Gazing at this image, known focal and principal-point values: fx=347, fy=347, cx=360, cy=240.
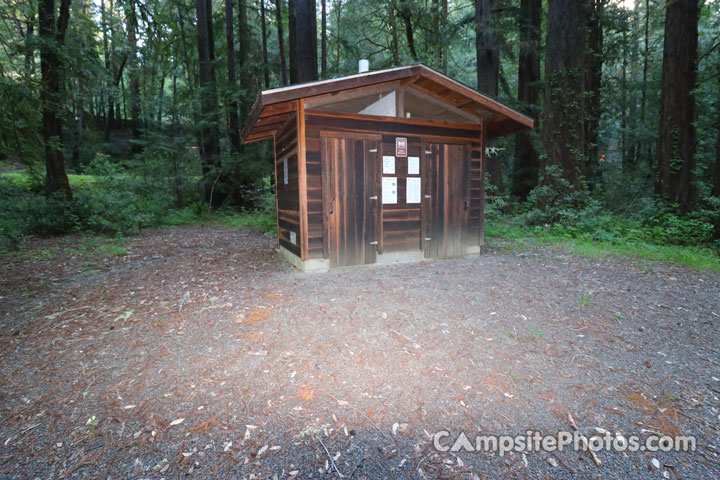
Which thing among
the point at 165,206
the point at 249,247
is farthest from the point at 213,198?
the point at 249,247

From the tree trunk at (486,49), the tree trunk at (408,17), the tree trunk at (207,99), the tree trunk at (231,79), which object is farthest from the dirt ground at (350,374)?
the tree trunk at (408,17)

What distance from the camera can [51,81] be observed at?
27.7 ft

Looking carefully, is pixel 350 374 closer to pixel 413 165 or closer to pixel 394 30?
pixel 413 165

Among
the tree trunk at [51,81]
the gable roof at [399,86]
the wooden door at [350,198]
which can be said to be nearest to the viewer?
the gable roof at [399,86]

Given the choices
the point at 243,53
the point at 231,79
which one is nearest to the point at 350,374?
the point at 231,79

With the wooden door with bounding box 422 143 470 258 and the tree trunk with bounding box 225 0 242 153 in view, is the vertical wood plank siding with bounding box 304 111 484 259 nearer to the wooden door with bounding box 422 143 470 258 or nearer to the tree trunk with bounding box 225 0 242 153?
the wooden door with bounding box 422 143 470 258

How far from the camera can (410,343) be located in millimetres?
3195

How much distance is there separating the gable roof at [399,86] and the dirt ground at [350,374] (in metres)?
2.68

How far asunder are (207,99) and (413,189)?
1109 centimetres

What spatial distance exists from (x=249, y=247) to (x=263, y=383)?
19.5 ft

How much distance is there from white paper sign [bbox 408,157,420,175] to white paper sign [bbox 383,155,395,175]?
0.34 m

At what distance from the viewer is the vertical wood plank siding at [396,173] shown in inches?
216

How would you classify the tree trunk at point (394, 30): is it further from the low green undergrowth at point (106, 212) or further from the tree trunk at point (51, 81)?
the tree trunk at point (51, 81)

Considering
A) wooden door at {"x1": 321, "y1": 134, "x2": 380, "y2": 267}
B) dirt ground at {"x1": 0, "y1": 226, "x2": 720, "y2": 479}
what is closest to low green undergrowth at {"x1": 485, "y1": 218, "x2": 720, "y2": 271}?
dirt ground at {"x1": 0, "y1": 226, "x2": 720, "y2": 479}
